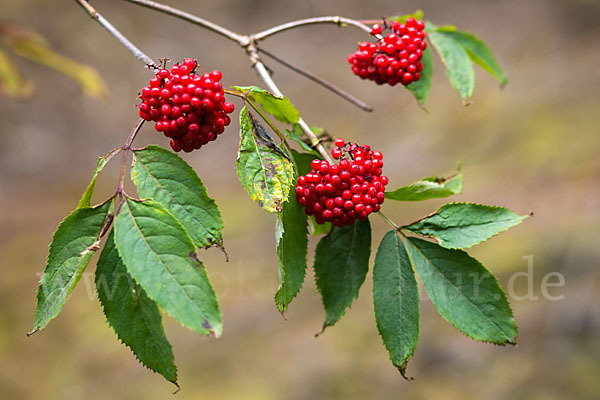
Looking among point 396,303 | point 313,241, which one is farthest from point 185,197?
point 313,241

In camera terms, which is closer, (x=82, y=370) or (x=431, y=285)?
(x=431, y=285)

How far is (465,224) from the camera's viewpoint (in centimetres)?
149

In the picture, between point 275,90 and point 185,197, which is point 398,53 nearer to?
point 275,90

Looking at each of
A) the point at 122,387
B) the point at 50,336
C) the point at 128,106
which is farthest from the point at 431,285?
the point at 128,106

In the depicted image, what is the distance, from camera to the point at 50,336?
202 inches

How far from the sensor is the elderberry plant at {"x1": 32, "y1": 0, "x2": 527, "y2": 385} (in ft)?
3.95

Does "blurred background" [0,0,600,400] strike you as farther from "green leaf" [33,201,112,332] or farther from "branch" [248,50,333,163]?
"green leaf" [33,201,112,332]

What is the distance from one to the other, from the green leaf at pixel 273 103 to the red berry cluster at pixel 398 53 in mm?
438

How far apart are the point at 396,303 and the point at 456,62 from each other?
94 cm

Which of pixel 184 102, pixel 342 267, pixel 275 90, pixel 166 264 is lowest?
pixel 342 267

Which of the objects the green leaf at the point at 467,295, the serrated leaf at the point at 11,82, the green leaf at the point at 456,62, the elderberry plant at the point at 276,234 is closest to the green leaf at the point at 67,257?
the elderberry plant at the point at 276,234

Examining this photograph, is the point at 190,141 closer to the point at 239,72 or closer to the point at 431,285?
the point at 431,285

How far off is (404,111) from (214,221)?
22.2 ft

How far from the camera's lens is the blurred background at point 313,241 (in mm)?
4203
